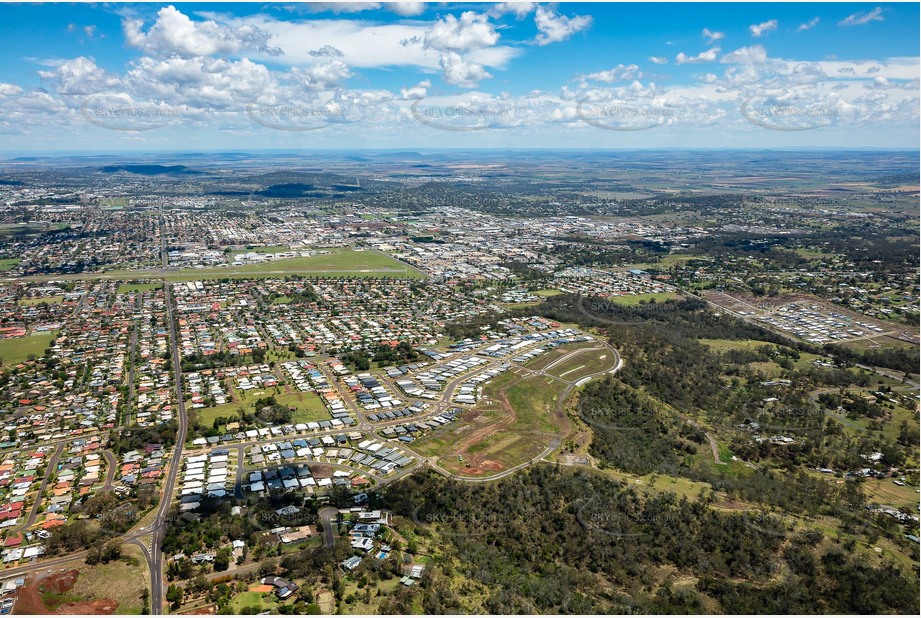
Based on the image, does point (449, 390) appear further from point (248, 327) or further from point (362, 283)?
point (362, 283)

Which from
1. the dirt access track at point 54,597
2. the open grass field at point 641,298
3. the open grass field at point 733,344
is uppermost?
the dirt access track at point 54,597

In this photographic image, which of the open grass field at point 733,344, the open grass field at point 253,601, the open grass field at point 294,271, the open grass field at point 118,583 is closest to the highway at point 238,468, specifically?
the open grass field at point 118,583

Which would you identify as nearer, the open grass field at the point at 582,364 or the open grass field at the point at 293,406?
the open grass field at the point at 293,406

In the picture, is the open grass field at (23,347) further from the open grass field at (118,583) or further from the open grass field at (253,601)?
the open grass field at (253,601)

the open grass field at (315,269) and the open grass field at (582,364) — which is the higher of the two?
the open grass field at (315,269)

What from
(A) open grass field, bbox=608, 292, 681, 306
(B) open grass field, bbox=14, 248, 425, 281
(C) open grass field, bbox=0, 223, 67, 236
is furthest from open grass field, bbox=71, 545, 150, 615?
(C) open grass field, bbox=0, 223, 67, 236

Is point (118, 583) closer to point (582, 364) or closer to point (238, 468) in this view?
point (238, 468)

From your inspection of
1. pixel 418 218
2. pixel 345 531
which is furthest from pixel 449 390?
pixel 418 218
